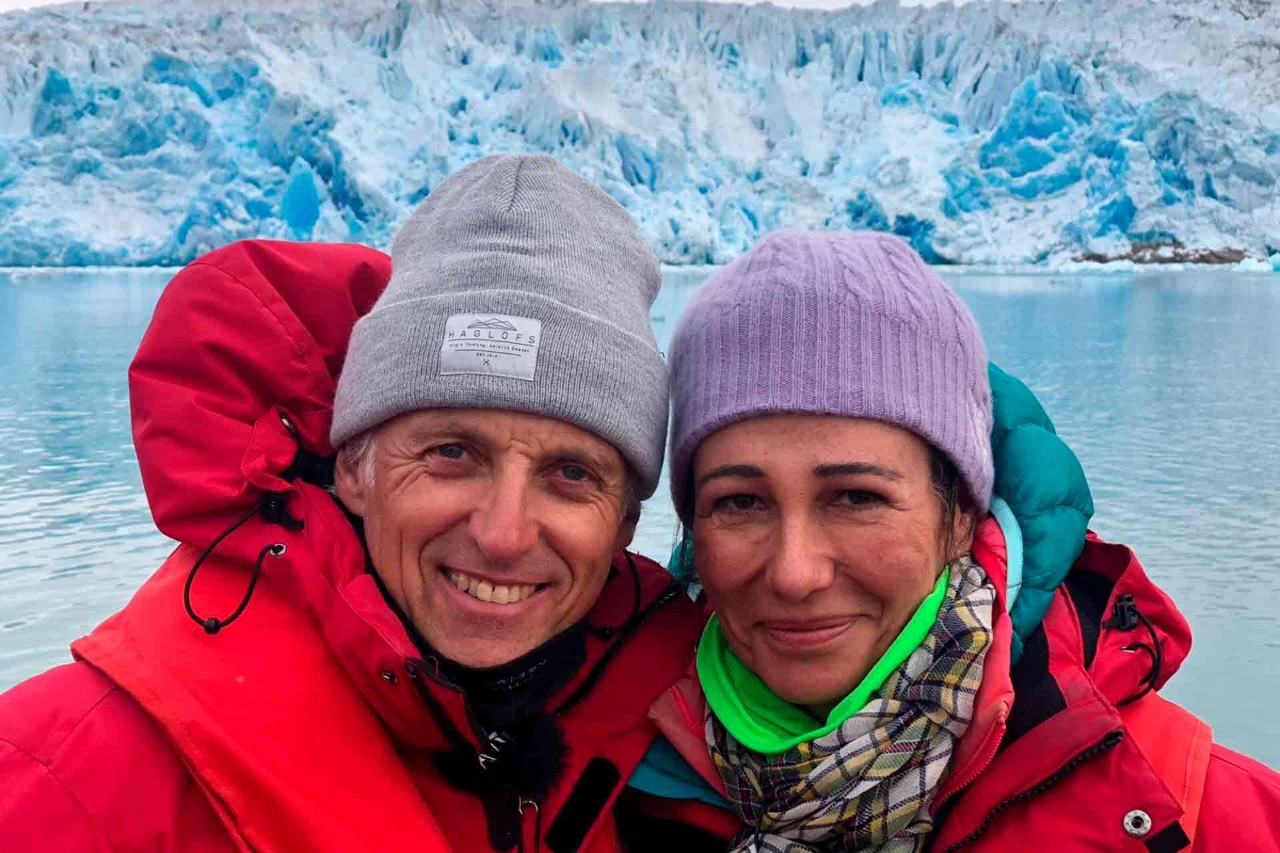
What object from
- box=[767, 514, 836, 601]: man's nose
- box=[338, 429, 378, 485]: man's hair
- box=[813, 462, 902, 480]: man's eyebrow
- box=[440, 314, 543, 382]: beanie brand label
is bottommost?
box=[338, 429, 378, 485]: man's hair

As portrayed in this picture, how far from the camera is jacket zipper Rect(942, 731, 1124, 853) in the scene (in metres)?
0.89

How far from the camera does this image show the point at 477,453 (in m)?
1.04

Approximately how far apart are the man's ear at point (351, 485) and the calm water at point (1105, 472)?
5.88 feet

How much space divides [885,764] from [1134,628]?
11.9 inches

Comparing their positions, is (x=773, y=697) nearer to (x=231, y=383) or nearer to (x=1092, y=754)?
(x=1092, y=754)

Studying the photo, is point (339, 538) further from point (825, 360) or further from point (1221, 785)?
point (1221, 785)

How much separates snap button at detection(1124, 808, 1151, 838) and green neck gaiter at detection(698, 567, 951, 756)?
0.78 feet

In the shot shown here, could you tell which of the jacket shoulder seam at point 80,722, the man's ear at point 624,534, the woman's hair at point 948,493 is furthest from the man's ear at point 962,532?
the jacket shoulder seam at point 80,722

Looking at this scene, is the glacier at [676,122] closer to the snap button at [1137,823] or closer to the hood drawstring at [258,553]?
the hood drawstring at [258,553]

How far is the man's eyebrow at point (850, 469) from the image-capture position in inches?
39.8

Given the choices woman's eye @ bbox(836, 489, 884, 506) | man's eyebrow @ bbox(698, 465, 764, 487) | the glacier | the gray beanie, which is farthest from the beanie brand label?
the glacier

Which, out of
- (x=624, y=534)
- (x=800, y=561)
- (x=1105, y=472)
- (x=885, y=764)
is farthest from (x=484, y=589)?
(x=1105, y=472)

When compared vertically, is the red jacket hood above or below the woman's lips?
above

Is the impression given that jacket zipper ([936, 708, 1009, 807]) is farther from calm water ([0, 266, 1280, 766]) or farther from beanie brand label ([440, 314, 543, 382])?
calm water ([0, 266, 1280, 766])
